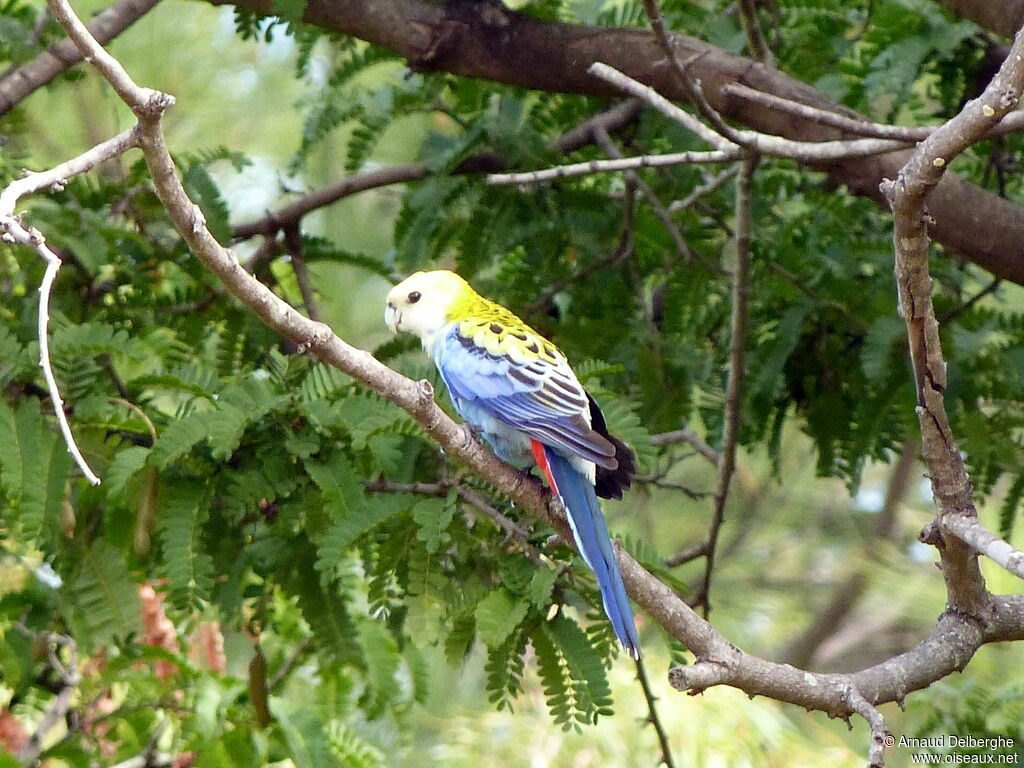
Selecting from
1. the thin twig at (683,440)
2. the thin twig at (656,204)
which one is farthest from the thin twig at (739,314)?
the thin twig at (656,204)

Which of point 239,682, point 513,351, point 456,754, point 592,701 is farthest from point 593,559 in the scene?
point 456,754

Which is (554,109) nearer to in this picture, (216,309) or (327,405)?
(216,309)

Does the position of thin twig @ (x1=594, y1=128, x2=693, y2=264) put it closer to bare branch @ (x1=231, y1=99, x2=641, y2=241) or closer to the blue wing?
bare branch @ (x1=231, y1=99, x2=641, y2=241)

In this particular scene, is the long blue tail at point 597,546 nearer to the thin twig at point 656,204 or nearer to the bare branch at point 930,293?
the bare branch at point 930,293

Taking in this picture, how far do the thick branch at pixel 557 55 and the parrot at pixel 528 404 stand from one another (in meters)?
0.86

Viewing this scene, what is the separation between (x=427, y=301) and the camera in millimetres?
3627

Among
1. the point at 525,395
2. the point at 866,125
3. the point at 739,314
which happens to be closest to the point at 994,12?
the point at 866,125

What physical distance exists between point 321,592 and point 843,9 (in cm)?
316

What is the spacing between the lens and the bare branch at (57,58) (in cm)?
378

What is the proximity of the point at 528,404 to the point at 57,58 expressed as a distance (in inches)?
81.4

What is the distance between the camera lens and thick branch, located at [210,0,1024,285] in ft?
12.1

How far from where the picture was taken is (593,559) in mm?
2654

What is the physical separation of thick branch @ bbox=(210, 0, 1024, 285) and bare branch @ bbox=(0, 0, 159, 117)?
0.38 metres
